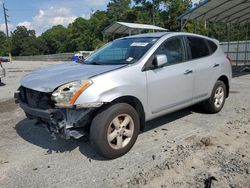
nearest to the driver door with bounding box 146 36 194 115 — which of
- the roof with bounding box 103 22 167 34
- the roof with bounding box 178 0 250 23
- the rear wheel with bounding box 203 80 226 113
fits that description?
the rear wheel with bounding box 203 80 226 113

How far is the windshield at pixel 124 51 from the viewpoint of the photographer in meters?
4.29

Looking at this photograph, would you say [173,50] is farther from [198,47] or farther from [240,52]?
[240,52]

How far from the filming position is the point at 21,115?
20.4 ft

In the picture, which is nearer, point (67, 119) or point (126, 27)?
point (67, 119)

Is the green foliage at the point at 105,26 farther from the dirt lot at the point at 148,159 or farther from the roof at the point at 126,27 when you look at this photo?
the dirt lot at the point at 148,159

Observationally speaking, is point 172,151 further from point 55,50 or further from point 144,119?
point 55,50

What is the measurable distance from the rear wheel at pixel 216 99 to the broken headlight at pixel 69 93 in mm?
3118

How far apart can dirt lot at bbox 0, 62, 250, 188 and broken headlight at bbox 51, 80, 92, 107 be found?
91cm

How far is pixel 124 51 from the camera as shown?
4695 mm

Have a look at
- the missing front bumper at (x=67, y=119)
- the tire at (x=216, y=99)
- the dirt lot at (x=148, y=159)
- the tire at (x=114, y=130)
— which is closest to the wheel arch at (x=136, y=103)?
the tire at (x=114, y=130)

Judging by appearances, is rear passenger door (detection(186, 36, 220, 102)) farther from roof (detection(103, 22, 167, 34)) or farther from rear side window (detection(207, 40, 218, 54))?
roof (detection(103, 22, 167, 34))

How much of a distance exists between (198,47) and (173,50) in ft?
2.79

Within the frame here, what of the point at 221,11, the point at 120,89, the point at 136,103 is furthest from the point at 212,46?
the point at 221,11

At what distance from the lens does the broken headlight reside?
339cm
